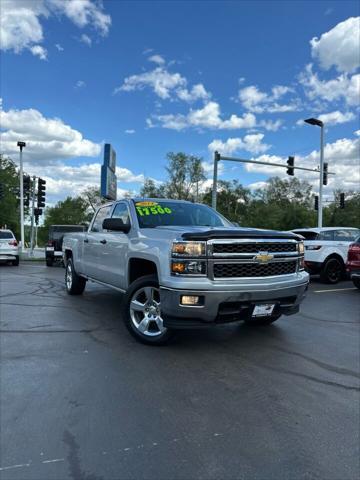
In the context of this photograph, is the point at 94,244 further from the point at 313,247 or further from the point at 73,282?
the point at 313,247

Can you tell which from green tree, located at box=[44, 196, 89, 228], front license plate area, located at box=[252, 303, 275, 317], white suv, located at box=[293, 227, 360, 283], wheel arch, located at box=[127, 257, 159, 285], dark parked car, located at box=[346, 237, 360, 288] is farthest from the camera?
green tree, located at box=[44, 196, 89, 228]

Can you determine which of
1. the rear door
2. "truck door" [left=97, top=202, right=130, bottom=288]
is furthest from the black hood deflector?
the rear door

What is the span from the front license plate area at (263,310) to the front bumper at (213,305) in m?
0.05

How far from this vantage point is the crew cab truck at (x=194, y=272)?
175 inches

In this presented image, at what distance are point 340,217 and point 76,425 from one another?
59.1 metres

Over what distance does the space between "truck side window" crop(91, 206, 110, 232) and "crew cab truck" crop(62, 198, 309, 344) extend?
3.56ft

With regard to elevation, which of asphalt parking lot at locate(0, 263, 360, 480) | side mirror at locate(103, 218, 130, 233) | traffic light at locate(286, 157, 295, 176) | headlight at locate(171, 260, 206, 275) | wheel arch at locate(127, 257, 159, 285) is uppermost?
traffic light at locate(286, 157, 295, 176)

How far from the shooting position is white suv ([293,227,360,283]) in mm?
11680

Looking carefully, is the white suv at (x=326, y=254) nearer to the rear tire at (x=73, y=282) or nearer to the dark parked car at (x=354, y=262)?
the dark parked car at (x=354, y=262)

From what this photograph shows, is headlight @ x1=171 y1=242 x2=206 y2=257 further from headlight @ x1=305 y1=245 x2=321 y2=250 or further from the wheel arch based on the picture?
headlight @ x1=305 y1=245 x2=321 y2=250

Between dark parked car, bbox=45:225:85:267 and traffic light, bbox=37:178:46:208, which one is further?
traffic light, bbox=37:178:46:208

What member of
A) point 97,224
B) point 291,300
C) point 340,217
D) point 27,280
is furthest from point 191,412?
point 340,217

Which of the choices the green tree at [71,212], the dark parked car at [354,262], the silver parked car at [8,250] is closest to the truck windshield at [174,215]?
the dark parked car at [354,262]

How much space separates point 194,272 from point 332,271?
8.56 metres
